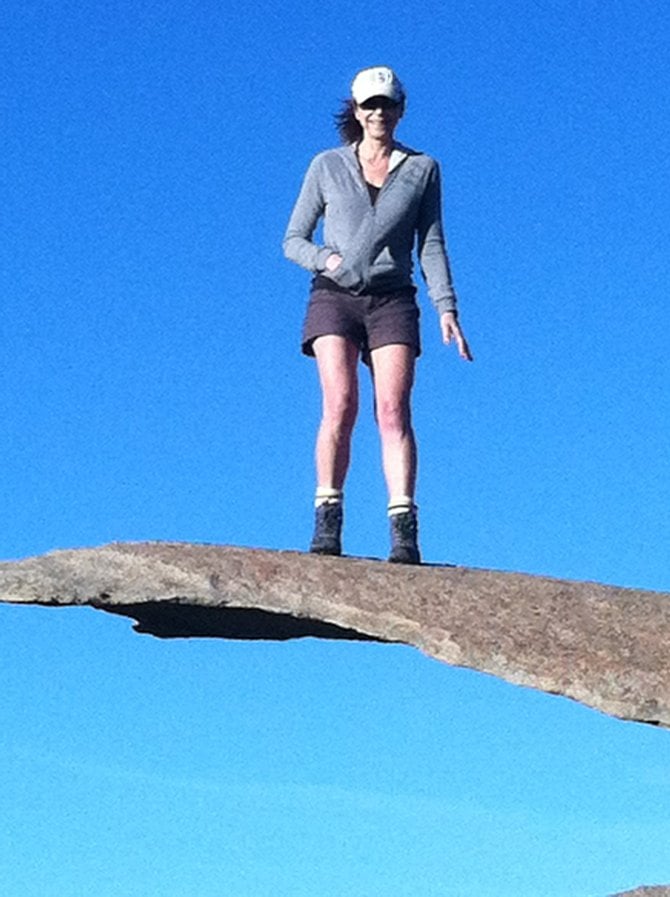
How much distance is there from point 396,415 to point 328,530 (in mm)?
698

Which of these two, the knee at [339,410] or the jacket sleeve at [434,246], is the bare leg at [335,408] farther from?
the jacket sleeve at [434,246]

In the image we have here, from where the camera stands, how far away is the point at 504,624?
8.41 m

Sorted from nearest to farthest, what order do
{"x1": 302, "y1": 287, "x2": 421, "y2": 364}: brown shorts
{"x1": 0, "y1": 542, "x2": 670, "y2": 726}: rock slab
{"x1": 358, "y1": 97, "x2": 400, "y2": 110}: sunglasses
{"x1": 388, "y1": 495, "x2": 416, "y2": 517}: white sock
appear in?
{"x1": 0, "y1": 542, "x2": 670, "y2": 726}: rock slab, {"x1": 388, "y1": 495, "x2": 416, "y2": 517}: white sock, {"x1": 302, "y1": 287, "x2": 421, "y2": 364}: brown shorts, {"x1": 358, "y1": 97, "x2": 400, "y2": 110}: sunglasses

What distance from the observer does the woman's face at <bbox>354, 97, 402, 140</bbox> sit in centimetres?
928

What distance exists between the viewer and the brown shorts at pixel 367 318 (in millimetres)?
9117

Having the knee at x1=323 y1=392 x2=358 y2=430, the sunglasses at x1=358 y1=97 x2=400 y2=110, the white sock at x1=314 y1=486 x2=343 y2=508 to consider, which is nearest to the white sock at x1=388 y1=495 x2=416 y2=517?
the white sock at x1=314 y1=486 x2=343 y2=508

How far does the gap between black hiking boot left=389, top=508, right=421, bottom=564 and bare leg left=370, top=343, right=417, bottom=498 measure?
Result: 0.39ft

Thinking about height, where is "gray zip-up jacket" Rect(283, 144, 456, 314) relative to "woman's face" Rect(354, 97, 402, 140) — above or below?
below

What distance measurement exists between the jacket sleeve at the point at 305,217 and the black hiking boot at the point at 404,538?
57.6 inches

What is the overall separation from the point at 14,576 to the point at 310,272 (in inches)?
90.1

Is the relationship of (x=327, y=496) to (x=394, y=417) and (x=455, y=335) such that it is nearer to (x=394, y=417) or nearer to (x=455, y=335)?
(x=394, y=417)

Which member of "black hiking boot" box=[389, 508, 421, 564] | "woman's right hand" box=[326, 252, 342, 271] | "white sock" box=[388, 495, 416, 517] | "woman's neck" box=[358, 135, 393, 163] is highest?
"woman's neck" box=[358, 135, 393, 163]

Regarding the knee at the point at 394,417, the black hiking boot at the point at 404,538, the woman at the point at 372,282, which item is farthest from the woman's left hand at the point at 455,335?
the black hiking boot at the point at 404,538

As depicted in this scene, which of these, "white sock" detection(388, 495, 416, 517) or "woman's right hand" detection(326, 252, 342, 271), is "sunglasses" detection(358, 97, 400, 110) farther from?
"white sock" detection(388, 495, 416, 517)
